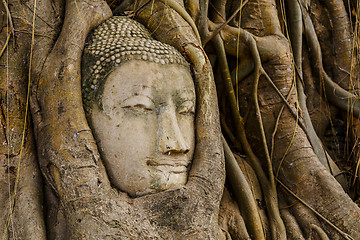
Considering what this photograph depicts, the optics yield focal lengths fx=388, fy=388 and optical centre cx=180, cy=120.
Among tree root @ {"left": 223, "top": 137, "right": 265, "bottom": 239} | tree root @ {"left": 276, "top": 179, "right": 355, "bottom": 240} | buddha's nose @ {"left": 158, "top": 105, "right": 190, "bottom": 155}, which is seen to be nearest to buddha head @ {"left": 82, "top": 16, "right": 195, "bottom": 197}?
buddha's nose @ {"left": 158, "top": 105, "right": 190, "bottom": 155}

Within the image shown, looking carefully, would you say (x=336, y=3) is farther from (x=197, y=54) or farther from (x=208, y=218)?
(x=208, y=218)

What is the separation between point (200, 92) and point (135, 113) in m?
0.42

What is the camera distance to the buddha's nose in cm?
169

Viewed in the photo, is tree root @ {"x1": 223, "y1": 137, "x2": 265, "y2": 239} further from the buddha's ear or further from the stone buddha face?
the stone buddha face

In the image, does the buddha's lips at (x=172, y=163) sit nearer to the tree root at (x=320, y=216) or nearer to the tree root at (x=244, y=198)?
the tree root at (x=244, y=198)

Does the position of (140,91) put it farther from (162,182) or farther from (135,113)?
(162,182)

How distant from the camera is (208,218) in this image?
1.73 meters

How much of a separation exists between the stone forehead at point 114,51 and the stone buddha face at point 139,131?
0.04 m

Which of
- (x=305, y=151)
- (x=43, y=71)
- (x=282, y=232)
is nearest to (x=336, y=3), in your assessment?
(x=305, y=151)

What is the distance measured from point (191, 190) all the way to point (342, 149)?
6.03ft

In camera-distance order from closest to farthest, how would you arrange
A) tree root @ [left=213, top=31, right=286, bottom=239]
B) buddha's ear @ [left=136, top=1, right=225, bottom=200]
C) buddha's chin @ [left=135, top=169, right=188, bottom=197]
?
buddha's chin @ [left=135, top=169, right=188, bottom=197] < buddha's ear @ [left=136, top=1, right=225, bottom=200] < tree root @ [left=213, top=31, right=286, bottom=239]

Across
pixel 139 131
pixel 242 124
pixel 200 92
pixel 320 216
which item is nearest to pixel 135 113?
pixel 139 131

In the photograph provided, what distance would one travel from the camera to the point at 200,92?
1979 mm

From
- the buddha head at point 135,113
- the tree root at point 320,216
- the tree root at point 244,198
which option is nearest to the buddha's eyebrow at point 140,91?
the buddha head at point 135,113
